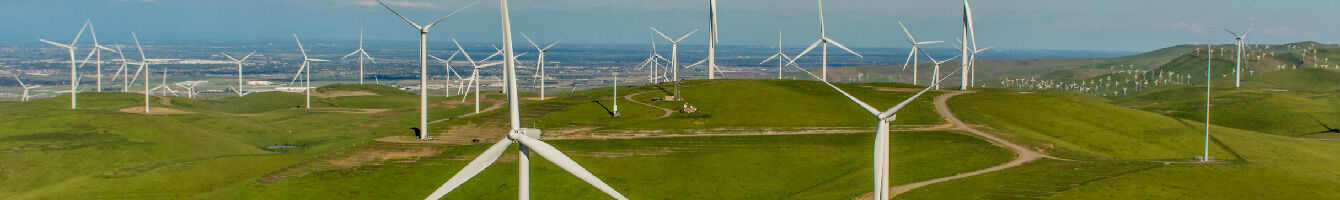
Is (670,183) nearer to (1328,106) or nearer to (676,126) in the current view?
(676,126)

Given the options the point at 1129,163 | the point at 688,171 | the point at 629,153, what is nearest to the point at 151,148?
the point at 629,153

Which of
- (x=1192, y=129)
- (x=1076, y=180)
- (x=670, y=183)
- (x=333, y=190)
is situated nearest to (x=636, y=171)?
(x=670, y=183)

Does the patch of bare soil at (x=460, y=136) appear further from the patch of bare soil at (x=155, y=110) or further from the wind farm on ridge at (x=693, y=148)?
the patch of bare soil at (x=155, y=110)

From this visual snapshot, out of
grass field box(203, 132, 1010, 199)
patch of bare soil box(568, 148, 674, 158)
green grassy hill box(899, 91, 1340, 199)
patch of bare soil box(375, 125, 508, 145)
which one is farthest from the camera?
patch of bare soil box(375, 125, 508, 145)

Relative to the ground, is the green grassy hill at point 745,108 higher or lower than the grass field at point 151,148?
higher

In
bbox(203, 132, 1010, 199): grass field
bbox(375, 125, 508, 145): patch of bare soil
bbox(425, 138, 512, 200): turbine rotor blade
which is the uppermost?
bbox(425, 138, 512, 200): turbine rotor blade

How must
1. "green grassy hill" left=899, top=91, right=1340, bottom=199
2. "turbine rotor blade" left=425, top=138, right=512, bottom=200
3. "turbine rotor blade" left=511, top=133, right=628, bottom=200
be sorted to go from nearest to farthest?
"turbine rotor blade" left=511, top=133, right=628, bottom=200 → "turbine rotor blade" left=425, top=138, right=512, bottom=200 → "green grassy hill" left=899, top=91, right=1340, bottom=199

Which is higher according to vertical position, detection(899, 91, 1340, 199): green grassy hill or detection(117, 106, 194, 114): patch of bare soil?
detection(117, 106, 194, 114): patch of bare soil

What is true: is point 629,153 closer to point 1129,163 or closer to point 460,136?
point 460,136

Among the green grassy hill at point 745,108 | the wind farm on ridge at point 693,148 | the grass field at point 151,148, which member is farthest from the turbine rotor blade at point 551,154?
the green grassy hill at point 745,108

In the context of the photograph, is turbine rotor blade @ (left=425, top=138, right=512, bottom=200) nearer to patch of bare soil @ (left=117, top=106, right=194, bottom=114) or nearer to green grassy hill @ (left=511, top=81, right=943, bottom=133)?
green grassy hill @ (left=511, top=81, right=943, bottom=133)

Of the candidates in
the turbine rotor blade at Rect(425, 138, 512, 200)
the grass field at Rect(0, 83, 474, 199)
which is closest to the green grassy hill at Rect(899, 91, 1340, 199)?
the turbine rotor blade at Rect(425, 138, 512, 200)
